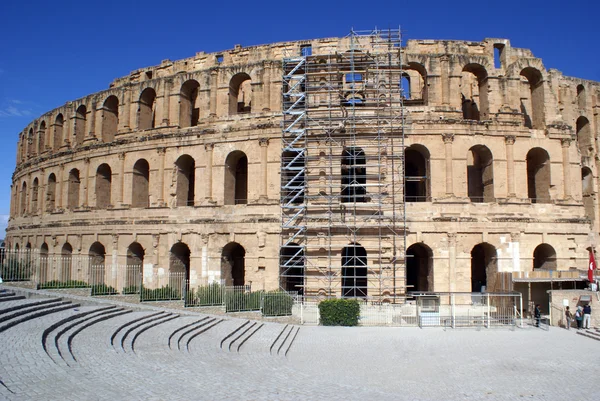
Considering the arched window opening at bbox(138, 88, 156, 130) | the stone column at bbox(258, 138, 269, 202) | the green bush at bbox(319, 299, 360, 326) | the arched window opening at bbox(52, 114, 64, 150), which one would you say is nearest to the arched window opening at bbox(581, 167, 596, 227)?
the green bush at bbox(319, 299, 360, 326)

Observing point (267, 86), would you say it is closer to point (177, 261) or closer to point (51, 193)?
point (177, 261)

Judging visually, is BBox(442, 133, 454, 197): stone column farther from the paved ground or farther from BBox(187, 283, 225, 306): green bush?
BBox(187, 283, 225, 306): green bush

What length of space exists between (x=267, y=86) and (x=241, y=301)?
1151 centimetres

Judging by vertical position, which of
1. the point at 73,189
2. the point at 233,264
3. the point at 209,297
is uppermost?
the point at 73,189

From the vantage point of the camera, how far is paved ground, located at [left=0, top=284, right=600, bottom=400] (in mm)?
8531

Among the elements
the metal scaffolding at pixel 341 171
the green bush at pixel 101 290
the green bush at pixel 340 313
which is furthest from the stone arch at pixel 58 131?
the green bush at pixel 340 313

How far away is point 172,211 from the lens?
25.2 metres

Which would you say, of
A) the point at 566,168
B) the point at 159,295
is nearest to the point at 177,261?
the point at 159,295

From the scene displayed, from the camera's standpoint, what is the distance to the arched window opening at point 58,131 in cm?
3272

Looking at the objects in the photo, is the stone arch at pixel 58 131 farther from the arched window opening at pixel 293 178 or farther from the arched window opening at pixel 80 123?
the arched window opening at pixel 293 178

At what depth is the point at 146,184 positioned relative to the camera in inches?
1096

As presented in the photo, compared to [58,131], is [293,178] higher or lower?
lower

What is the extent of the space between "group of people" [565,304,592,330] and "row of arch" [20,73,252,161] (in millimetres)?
18283

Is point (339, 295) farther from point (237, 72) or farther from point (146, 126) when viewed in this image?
point (146, 126)
